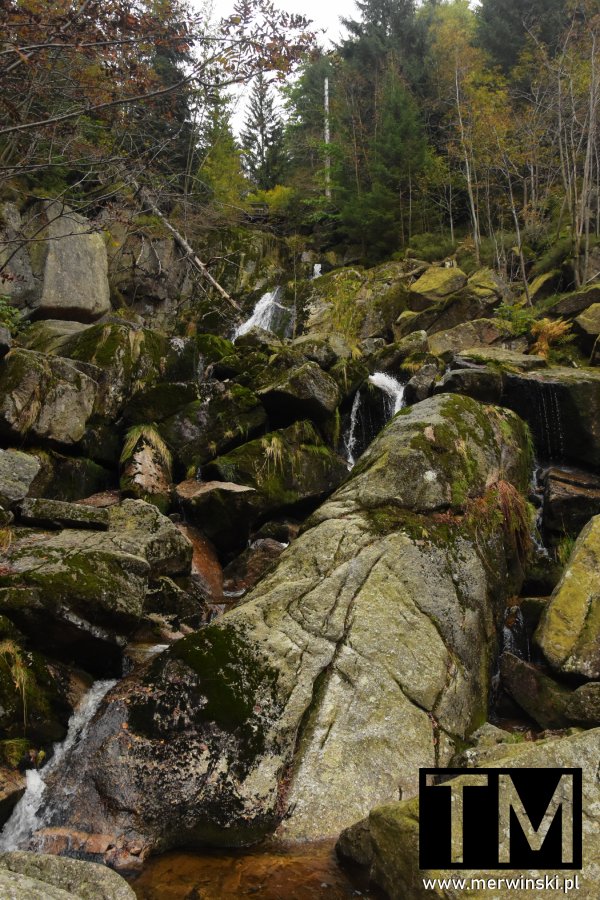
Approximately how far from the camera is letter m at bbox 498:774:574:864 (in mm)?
3139

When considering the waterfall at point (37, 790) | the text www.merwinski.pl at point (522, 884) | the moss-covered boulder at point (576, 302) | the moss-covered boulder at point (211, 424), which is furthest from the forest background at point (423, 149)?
the text www.merwinski.pl at point (522, 884)

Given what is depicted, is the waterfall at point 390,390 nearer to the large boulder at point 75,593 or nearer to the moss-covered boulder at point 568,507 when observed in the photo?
the moss-covered boulder at point 568,507

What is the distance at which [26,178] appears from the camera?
18.3 m

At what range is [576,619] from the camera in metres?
6.32

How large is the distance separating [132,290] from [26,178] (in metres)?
6.10

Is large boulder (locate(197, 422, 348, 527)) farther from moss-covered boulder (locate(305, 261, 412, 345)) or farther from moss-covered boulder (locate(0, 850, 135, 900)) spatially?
moss-covered boulder (locate(305, 261, 412, 345))

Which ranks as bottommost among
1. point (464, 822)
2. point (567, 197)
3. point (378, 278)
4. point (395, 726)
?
point (395, 726)

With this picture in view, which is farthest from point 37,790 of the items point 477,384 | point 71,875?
point 477,384

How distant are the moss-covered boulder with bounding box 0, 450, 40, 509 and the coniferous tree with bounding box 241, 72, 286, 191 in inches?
1206

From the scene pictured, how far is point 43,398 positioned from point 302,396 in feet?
17.5

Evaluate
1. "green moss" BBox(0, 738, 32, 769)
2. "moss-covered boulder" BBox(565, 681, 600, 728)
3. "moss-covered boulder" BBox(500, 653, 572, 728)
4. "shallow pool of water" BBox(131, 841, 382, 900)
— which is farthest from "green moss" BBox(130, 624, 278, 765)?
"moss-covered boulder" BBox(565, 681, 600, 728)

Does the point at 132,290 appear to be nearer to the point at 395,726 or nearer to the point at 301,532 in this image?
the point at 301,532

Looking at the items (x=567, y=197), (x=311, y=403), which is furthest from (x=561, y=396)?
(x=567, y=197)

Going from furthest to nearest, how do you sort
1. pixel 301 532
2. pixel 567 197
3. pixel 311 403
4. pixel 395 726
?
pixel 567 197 < pixel 311 403 < pixel 301 532 < pixel 395 726
